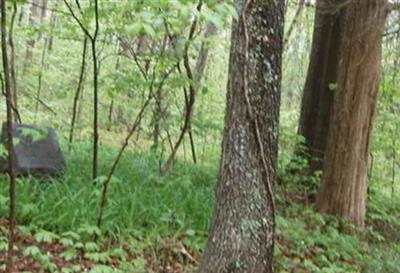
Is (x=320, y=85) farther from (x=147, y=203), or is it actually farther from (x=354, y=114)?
(x=147, y=203)

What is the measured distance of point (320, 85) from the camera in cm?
884

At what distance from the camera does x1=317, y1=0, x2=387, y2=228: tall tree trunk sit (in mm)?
6562

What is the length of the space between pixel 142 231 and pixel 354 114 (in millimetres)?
3147

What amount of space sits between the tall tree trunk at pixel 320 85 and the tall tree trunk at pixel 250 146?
15.5 ft

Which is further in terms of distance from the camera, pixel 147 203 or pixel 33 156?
pixel 33 156

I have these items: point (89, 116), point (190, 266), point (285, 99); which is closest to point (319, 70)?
point (190, 266)

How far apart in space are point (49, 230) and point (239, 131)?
6.56 feet

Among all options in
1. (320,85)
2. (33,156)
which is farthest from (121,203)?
(320,85)

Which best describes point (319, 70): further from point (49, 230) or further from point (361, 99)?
point (49, 230)

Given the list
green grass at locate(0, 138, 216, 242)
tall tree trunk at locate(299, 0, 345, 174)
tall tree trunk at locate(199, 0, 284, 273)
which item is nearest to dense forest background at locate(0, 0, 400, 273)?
green grass at locate(0, 138, 216, 242)

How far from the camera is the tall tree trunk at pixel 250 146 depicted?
3734 millimetres

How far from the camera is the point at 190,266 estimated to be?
462 cm

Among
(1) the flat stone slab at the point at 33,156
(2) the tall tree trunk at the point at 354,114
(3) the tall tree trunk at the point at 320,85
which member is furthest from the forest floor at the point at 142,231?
(3) the tall tree trunk at the point at 320,85

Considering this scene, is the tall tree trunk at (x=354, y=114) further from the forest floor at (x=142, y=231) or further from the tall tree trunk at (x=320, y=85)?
the tall tree trunk at (x=320, y=85)
